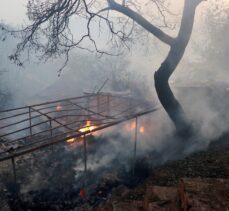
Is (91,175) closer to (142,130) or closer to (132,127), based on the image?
(142,130)

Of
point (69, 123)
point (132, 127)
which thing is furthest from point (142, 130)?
point (69, 123)

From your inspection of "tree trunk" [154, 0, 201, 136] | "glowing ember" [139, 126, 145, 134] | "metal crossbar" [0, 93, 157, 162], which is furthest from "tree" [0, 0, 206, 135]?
"glowing ember" [139, 126, 145, 134]

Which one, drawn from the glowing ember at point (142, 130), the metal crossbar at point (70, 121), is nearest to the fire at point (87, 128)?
the metal crossbar at point (70, 121)

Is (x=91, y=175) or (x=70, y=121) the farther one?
(x=70, y=121)

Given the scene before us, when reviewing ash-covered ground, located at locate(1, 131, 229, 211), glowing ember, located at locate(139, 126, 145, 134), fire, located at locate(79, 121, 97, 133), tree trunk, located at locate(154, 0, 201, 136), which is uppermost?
tree trunk, located at locate(154, 0, 201, 136)

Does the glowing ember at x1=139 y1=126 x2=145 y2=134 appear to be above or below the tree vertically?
below

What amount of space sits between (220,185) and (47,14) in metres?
6.84

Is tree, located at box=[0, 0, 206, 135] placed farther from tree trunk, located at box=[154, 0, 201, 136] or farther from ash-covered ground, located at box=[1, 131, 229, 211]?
ash-covered ground, located at box=[1, 131, 229, 211]

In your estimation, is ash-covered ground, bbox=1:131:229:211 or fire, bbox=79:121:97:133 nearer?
fire, bbox=79:121:97:133

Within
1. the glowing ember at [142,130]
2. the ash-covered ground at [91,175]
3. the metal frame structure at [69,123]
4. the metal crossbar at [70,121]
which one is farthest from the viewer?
the glowing ember at [142,130]

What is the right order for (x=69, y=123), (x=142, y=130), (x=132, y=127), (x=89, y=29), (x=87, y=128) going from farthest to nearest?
(x=132, y=127), (x=142, y=130), (x=87, y=128), (x=69, y=123), (x=89, y=29)

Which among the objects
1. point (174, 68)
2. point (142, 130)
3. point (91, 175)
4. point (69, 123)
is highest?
point (174, 68)

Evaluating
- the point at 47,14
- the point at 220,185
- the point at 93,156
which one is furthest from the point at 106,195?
the point at 47,14

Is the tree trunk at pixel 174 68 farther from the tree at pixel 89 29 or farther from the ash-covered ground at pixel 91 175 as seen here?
the ash-covered ground at pixel 91 175
